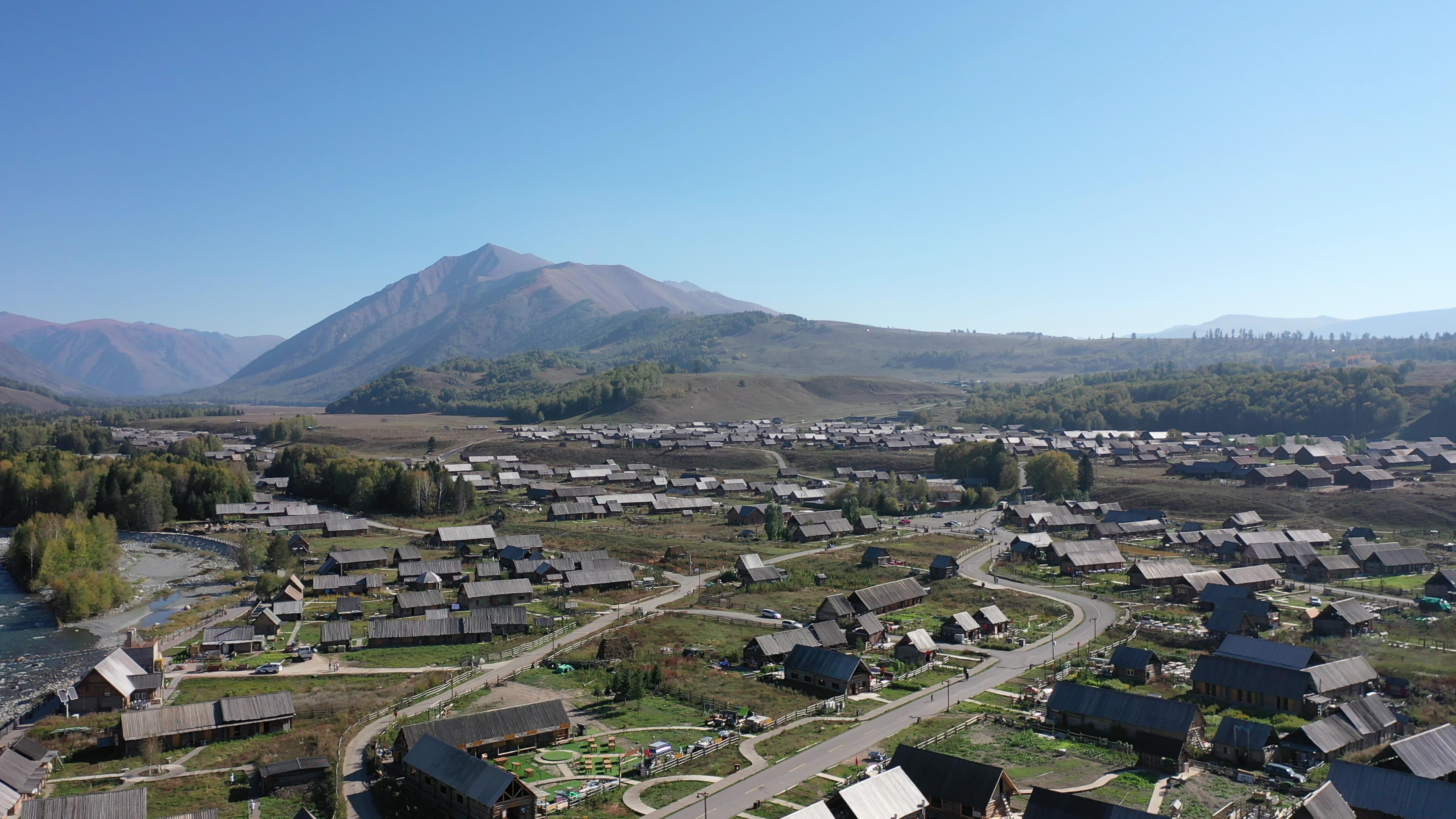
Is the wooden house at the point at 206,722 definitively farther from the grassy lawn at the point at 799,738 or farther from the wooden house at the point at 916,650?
the wooden house at the point at 916,650

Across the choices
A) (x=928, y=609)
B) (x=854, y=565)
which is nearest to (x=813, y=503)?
(x=854, y=565)

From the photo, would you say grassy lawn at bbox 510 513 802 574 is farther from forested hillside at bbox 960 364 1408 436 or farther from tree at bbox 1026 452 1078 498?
forested hillside at bbox 960 364 1408 436

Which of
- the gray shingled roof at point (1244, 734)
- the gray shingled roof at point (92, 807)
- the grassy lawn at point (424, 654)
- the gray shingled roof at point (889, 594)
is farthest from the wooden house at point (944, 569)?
the gray shingled roof at point (92, 807)

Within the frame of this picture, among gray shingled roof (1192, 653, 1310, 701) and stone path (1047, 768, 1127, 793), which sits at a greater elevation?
gray shingled roof (1192, 653, 1310, 701)

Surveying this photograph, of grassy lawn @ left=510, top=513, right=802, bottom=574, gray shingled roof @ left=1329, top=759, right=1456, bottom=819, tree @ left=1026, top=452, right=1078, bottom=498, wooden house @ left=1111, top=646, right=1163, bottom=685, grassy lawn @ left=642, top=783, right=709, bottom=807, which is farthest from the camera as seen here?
tree @ left=1026, top=452, right=1078, bottom=498

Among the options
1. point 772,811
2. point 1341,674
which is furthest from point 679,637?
point 1341,674

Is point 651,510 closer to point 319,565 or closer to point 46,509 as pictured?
point 319,565

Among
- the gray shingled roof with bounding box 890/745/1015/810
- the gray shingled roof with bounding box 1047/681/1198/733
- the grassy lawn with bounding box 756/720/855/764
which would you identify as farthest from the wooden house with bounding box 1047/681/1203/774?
the grassy lawn with bounding box 756/720/855/764
